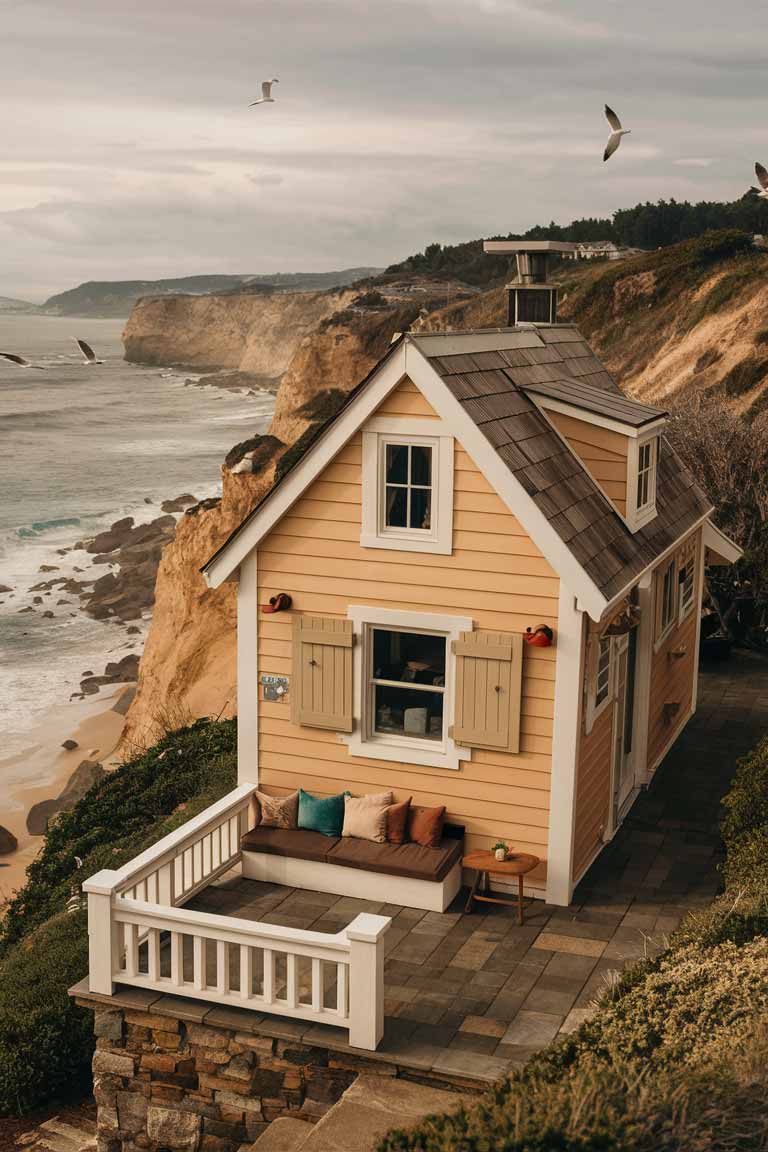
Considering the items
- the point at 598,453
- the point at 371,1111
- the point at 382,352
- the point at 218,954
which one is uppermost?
the point at 382,352

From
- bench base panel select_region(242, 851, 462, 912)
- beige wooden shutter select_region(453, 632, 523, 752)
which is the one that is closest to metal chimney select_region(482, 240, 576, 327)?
beige wooden shutter select_region(453, 632, 523, 752)

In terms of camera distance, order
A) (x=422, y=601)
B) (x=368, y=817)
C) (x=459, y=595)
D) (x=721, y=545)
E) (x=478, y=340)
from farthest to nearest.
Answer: (x=721, y=545), (x=478, y=340), (x=368, y=817), (x=422, y=601), (x=459, y=595)

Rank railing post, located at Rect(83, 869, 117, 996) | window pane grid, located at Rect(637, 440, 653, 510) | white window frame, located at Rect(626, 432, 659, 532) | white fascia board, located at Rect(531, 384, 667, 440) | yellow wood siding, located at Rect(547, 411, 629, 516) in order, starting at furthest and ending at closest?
window pane grid, located at Rect(637, 440, 653, 510) < yellow wood siding, located at Rect(547, 411, 629, 516) < white window frame, located at Rect(626, 432, 659, 532) < white fascia board, located at Rect(531, 384, 667, 440) < railing post, located at Rect(83, 869, 117, 996)

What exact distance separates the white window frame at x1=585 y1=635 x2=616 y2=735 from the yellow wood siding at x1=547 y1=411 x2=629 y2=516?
1.47 meters

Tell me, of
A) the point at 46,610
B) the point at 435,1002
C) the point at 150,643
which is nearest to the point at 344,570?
the point at 435,1002

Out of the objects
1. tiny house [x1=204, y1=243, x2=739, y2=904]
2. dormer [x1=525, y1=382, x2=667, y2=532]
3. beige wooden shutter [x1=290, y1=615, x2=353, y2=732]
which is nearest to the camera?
tiny house [x1=204, y1=243, x2=739, y2=904]

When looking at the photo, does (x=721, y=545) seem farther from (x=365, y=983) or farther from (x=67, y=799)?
(x=67, y=799)

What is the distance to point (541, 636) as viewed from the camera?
1114 centimetres

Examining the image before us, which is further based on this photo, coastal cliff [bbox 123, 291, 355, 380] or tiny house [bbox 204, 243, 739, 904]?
coastal cliff [bbox 123, 291, 355, 380]

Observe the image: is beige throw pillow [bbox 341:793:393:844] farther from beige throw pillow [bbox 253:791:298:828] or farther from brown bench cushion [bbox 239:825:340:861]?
beige throw pillow [bbox 253:791:298:828]

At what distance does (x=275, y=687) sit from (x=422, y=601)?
6.13 feet

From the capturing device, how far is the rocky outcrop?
129250 millimetres

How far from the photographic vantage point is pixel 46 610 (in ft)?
150

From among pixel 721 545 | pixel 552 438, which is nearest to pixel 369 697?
pixel 552 438
